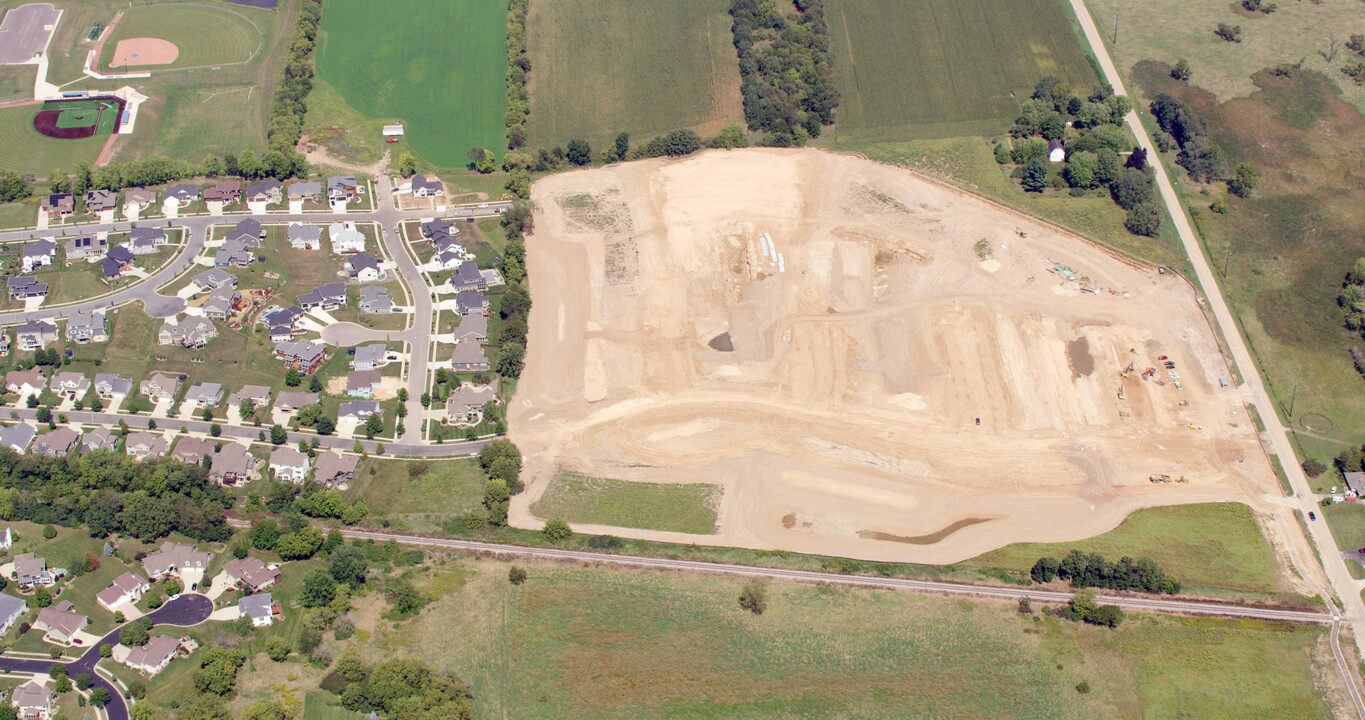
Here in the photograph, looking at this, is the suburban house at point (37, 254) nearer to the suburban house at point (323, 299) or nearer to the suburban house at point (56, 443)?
the suburban house at point (56, 443)

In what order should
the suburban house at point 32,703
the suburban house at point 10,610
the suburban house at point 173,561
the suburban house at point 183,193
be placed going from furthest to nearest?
the suburban house at point 183,193
the suburban house at point 173,561
the suburban house at point 10,610
the suburban house at point 32,703

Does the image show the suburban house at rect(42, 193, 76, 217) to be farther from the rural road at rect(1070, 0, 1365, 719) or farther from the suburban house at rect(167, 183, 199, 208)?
the rural road at rect(1070, 0, 1365, 719)

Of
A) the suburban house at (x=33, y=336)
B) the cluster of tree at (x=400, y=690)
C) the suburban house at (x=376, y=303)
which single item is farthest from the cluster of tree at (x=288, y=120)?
the cluster of tree at (x=400, y=690)

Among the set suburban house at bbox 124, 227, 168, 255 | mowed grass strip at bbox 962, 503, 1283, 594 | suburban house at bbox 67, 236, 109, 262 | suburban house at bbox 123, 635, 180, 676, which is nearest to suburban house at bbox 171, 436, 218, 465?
suburban house at bbox 123, 635, 180, 676

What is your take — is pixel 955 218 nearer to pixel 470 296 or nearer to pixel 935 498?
pixel 935 498

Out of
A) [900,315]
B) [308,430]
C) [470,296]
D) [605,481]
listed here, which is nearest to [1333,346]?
[900,315]

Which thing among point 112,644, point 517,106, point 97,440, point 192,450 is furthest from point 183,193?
point 112,644
